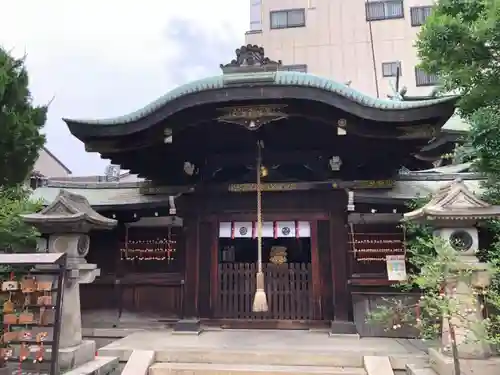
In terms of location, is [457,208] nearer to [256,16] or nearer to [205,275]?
[205,275]

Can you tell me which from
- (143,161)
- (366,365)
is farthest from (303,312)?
(143,161)

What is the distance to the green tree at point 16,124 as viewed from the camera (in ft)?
22.0

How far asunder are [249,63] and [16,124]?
4.00m

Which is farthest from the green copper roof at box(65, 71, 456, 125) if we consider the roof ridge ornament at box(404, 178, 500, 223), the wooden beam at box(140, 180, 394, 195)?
the wooden beam at box(140, 180, 394, 195)

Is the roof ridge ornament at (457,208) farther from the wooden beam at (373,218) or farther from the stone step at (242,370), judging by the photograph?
the stone step at (242,370)

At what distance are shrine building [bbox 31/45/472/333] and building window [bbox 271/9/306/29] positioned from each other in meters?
18.3

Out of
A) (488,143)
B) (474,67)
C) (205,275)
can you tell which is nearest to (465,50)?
(474,67)

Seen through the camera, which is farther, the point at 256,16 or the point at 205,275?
the point at 256,16

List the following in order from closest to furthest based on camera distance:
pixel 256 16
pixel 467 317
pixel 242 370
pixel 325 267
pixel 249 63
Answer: pixel 467 317, pixel 242 370, pixel 249 63, pixel 325 267, pixel 256 16

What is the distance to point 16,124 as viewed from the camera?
678cm

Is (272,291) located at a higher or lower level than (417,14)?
lower

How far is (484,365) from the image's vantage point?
18.5 feet

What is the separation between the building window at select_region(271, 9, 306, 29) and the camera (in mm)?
25641

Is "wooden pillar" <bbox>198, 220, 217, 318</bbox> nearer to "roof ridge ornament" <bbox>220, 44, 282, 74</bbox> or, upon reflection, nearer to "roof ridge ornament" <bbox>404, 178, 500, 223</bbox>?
"roof ridge ornament" <bbox>220, 44, 282, 74</bbox>
